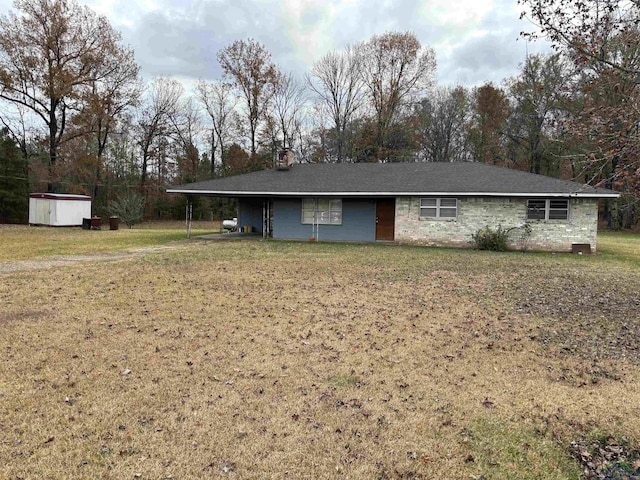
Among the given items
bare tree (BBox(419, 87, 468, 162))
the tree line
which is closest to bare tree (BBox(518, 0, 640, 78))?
the tree line

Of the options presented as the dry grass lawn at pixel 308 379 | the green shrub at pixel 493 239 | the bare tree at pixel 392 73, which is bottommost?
the dry grass lawn at pixel 308 379

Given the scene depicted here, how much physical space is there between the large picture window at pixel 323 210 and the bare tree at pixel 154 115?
20.4m

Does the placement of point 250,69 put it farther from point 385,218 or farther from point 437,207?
point 437,207

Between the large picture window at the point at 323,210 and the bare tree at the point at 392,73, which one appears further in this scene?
the bare tree at the point at 392,73

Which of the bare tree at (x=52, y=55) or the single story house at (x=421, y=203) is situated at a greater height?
the bare tree at (x=52, y=55)

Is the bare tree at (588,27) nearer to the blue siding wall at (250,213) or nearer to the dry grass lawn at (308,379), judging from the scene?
the dry grass lawn at (308,379)

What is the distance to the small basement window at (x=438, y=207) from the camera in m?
15.4

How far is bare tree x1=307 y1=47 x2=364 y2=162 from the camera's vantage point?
104 ft

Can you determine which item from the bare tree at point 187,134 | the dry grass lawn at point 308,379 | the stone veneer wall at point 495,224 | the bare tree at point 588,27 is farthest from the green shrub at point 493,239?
the bare tree at point 187,134

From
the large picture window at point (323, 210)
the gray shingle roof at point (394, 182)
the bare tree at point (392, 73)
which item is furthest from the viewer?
the bare tree at point (392, 73)

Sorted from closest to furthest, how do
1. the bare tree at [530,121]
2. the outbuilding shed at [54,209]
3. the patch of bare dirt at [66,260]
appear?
the patch of bare dirt at [66,260], the outbuilding shed at [54,209], the bare tree at [530,121]

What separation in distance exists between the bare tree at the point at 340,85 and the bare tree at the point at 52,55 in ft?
50.4

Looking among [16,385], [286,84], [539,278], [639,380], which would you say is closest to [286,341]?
[16,385]

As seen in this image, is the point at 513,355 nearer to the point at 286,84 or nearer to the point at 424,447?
the point at 424,447
